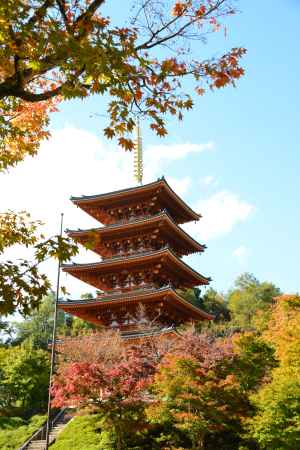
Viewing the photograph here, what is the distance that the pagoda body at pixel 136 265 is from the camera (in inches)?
1007

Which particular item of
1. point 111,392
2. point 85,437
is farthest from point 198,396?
point 85,437

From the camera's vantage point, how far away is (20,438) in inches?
920

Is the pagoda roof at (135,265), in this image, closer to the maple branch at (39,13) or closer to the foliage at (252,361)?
the foliage at (252,361)

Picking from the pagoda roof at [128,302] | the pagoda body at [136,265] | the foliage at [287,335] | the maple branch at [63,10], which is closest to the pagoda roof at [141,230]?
the pagoda body at [136,265]

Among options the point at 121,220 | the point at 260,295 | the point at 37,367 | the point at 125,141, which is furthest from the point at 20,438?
the point at 260,295

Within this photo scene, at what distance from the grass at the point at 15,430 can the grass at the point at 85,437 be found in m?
2.62

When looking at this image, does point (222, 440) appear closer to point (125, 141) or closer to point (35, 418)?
point (35, 418)

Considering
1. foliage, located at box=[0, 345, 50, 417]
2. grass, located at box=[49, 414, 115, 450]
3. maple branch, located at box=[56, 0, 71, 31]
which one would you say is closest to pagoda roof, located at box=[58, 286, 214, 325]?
grass, located at box=[49, 414, 115, 450]

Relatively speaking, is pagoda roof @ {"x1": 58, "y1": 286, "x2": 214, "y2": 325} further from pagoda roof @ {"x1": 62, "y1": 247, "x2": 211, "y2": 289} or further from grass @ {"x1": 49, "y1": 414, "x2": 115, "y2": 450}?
grass @ {"x1": 49, "y1": 414, "x2": 115, "y2": 450}

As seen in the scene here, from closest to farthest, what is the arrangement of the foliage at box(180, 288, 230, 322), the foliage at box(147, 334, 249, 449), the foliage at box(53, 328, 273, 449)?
the foliage at box(147, 334, 249, 449) < the foliage at box(53, 328, 273, 449) < the foliage at box(180, 288, 230, 322)

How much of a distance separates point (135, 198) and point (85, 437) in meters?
13.1

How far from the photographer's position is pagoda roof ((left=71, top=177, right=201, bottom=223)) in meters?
27.9

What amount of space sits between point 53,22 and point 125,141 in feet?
4.96

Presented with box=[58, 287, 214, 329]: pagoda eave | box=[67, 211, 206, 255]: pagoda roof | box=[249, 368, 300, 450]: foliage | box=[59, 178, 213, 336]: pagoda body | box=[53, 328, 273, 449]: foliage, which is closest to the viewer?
box=[249, 368, 300, 450]: foliage
